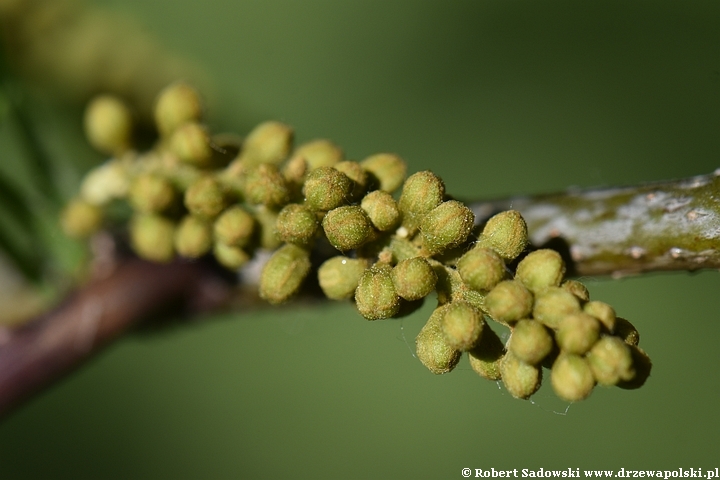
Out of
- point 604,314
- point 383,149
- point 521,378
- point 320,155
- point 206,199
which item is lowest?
point 521,378

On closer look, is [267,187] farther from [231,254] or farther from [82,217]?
[82,217]

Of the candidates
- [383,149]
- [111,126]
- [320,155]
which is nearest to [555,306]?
[320,155]

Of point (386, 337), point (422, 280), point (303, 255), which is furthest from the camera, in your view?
point (386, 337)

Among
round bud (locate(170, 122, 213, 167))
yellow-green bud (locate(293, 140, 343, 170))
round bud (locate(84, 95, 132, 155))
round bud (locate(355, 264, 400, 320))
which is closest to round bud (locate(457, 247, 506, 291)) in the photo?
round bud (locate(355, 264, 400, 320))

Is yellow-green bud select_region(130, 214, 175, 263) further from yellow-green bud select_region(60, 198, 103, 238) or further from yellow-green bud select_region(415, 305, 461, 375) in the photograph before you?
yellow-green bud select_region(415, 305, 461, 375)

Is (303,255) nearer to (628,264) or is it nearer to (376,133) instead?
(628,264)

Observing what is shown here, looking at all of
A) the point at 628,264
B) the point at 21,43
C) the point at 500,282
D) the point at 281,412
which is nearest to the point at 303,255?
the point at 500,282
